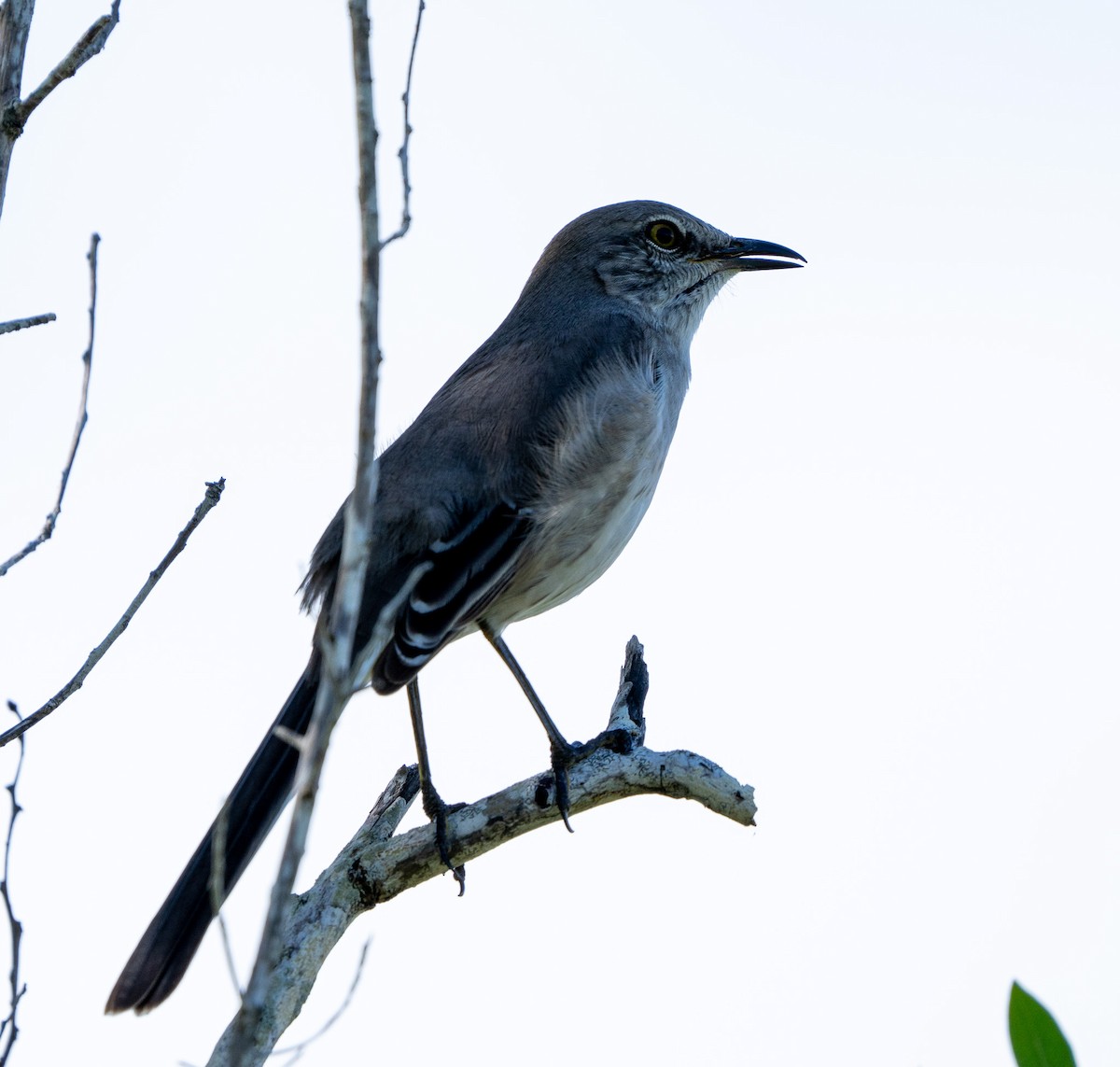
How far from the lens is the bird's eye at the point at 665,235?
6.76m

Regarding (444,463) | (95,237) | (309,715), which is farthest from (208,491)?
(444,463)

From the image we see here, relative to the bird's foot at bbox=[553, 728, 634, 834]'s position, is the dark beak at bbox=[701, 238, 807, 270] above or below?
above

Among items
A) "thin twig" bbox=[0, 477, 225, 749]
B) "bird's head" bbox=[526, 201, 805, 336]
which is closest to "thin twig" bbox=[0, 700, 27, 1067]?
"thin twig" bbox=[0, 477, 225, 749]

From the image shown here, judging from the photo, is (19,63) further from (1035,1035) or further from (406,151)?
(1035,1035)

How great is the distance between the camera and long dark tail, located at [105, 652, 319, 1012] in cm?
397

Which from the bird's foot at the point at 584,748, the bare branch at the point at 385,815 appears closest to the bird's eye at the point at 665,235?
the bird's foot at the point at 584,748

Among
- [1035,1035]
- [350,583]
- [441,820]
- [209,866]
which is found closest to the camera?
[350,583]

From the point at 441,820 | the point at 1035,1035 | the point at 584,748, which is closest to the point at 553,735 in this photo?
the point at 584,748

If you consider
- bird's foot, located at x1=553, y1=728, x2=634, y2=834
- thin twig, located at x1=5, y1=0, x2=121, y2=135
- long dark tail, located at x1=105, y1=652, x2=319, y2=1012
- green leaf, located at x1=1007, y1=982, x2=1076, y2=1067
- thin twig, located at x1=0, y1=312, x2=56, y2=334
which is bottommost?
green leaf, located at x1=1007, y1=982, x2=1076, y2=1067

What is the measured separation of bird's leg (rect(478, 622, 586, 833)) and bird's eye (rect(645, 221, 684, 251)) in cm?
218

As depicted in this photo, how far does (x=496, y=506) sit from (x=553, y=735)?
878 millimetres

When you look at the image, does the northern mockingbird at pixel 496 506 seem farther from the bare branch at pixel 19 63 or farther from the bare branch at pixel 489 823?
the bare branch at pixel 19 63

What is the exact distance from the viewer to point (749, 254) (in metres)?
6.90

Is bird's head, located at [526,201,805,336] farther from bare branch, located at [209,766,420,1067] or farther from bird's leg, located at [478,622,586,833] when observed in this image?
bare branch, located at [209,766,420,1067]
